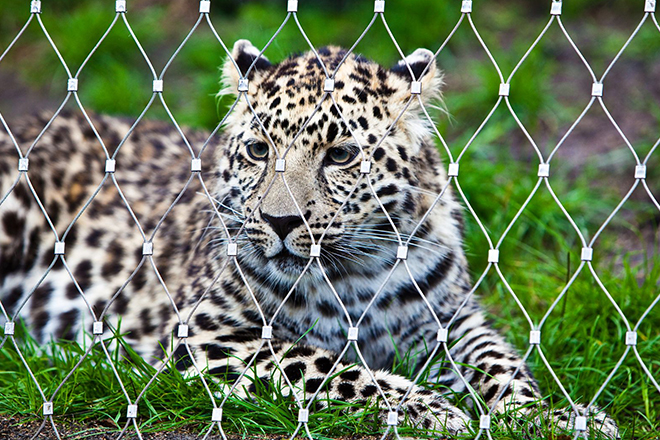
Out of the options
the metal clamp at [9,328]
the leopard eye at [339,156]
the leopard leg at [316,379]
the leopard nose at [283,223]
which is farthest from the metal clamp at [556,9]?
the metal clamp at [9,328]

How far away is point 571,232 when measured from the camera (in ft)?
20.3

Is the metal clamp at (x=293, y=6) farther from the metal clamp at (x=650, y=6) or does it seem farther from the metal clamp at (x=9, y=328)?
the metal clamp at (x=9, y=328)

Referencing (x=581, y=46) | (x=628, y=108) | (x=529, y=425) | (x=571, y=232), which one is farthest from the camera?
(x=581, y=46)

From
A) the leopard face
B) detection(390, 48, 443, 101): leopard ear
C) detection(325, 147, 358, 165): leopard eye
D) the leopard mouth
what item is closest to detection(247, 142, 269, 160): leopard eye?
the leopard face

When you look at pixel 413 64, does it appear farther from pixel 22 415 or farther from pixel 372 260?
pixel 22 415

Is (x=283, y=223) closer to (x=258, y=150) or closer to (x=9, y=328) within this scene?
(x=258, y=150)

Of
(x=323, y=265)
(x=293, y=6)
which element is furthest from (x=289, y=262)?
(x=293, y=6)

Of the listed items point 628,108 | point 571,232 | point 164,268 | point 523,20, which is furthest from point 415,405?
point 523,20

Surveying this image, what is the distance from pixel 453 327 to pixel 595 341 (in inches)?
32.1

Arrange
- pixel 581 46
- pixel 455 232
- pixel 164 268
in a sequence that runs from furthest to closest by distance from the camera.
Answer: pixel 581 46 < pixel 164 268 < pixel 455 232

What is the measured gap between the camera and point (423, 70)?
13.6 ft

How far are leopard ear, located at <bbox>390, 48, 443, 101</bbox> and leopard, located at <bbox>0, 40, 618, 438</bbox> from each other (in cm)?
1

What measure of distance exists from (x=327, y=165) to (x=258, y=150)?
406mm

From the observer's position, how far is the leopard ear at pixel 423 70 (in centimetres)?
418
